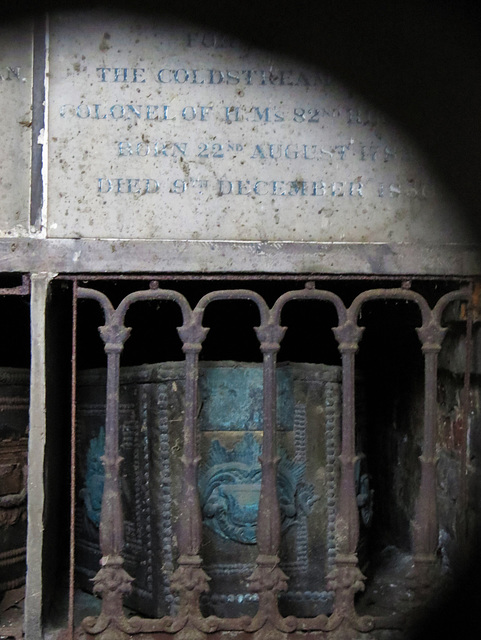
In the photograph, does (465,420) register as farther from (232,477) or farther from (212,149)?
(212,149)

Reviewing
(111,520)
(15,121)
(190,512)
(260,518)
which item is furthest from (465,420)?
(15,121)

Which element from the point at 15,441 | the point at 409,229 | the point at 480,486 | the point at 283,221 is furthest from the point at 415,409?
the point at 15,441

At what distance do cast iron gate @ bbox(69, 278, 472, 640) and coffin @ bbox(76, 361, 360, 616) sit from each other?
0.25 meters

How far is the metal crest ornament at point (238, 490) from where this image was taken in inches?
97.7

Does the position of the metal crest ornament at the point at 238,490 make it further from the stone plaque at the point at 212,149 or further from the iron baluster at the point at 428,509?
the stone plaque at the point at 212,149

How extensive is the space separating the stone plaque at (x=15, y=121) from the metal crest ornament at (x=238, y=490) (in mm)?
979

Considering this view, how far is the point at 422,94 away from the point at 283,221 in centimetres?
59

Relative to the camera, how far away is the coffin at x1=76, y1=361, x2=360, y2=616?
249cm

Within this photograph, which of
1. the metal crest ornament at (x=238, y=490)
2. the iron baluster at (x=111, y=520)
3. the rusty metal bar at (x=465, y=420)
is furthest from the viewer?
the metal crest ornament at (x=238, y=490)

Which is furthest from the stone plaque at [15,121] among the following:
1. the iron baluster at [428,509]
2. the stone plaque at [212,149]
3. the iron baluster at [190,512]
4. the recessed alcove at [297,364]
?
the iron baluster at [428,509]

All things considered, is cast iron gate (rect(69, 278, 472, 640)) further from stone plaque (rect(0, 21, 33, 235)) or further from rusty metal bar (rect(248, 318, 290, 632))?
stone plaque (rect(0, 21, 33, 235))

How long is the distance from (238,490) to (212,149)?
3.59ft

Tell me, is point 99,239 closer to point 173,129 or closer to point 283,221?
point 173,129

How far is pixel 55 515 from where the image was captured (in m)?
2.50
